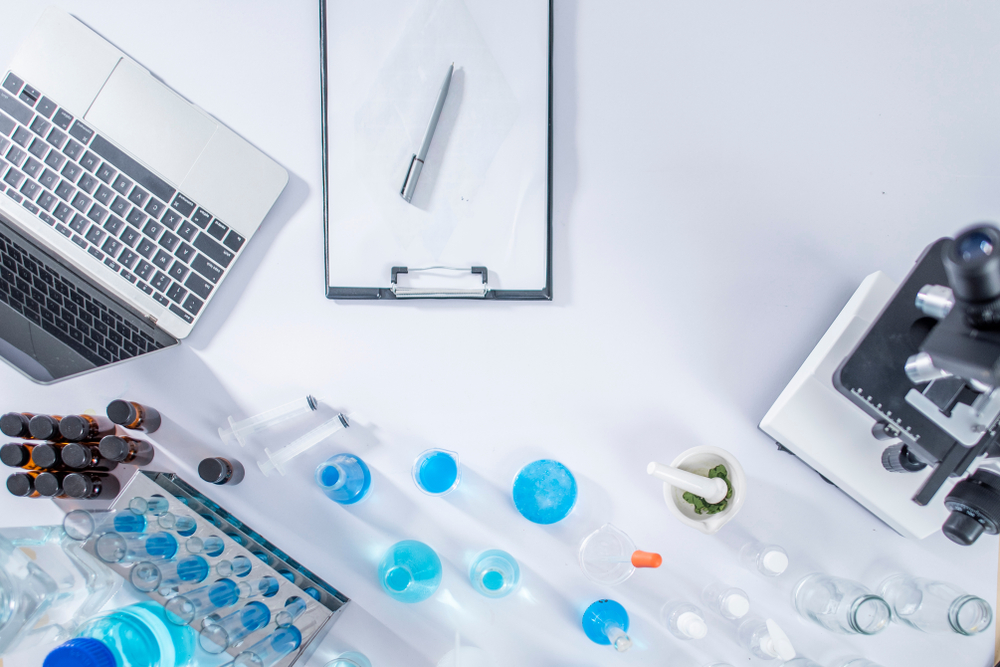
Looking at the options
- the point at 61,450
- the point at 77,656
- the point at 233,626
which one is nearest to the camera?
the point at 77,656

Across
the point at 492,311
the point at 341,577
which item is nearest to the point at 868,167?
the point at 492,311

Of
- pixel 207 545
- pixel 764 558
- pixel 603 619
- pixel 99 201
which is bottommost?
pixel 207 545

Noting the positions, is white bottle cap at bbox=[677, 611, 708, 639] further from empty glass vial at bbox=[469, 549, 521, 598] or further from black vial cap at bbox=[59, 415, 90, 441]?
black vial cap at bbox=[59, 415, 90, 441]

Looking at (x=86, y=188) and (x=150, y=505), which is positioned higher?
(x=86, y=188)

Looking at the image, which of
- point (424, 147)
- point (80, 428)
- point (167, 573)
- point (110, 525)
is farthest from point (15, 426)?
point (424, 147)

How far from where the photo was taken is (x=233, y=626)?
836 millimetres

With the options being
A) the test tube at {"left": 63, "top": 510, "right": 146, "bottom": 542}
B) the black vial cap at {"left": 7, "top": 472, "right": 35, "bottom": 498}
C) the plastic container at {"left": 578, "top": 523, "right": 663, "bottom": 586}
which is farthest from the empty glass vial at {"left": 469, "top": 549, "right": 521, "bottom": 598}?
the black vial cap at {"left": 7, "top": 472, "right": 35, "bottom": 498}

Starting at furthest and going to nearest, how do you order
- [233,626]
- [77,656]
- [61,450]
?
[61,450] → [233,626] → [77,656]

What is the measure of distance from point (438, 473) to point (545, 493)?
19cm

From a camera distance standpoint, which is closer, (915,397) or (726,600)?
(915,397)

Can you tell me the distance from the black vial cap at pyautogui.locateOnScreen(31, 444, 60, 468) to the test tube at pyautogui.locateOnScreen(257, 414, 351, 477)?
12.7 inches

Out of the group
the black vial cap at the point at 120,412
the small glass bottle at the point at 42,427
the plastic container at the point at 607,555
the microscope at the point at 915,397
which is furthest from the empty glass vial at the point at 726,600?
the small glass bottle at the point at 42,427

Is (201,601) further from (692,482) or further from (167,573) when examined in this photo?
(692,482)

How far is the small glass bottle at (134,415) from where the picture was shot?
3.04 ft
